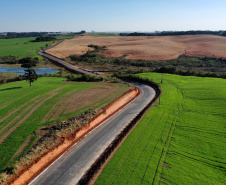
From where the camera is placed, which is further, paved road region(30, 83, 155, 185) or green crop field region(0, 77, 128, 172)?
green crop field region(0, 77, 128, 172)

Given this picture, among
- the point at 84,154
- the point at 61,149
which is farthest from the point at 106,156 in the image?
the point at 61,149

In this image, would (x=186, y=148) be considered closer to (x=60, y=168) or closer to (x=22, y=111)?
(x=60, y=168)

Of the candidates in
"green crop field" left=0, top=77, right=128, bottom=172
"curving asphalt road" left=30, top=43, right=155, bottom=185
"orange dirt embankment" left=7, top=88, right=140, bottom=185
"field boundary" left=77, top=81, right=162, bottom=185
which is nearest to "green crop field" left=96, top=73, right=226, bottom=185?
"field boundary" left=77, top=81, right=162, bottom=185

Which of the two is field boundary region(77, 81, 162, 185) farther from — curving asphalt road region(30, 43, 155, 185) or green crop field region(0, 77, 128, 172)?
green crop field region(0, 77, 128, 172)

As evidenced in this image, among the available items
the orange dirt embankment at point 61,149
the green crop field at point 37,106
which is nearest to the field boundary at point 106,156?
the orange dirt embankment at point 61,149

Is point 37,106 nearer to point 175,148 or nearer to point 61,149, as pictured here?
point 61,149

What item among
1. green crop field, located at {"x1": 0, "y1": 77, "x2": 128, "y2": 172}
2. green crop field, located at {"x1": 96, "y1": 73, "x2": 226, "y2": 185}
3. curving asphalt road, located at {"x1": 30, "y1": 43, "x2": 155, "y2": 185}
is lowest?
curving asphalt road, located at {"x1": 30, "y1": 43, "x2": 155, "y2": 185}

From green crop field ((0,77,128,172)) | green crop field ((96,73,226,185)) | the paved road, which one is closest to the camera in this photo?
green crop field ((96,73,226,185))
